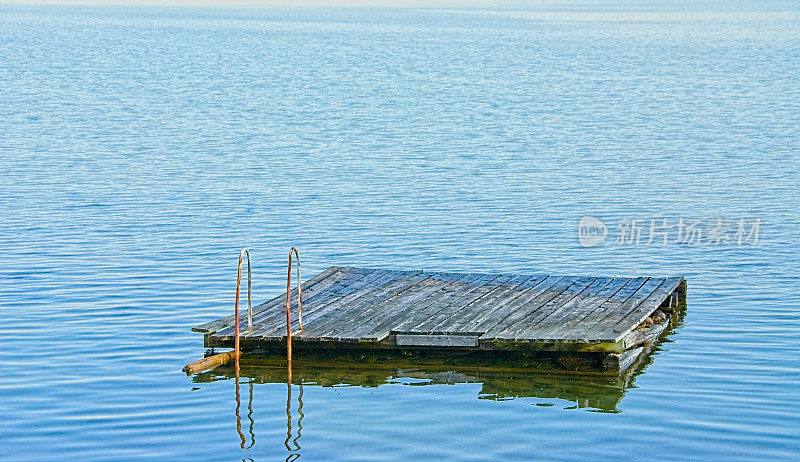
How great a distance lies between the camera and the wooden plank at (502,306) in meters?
12.4

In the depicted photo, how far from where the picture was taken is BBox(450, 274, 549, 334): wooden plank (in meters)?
12.4

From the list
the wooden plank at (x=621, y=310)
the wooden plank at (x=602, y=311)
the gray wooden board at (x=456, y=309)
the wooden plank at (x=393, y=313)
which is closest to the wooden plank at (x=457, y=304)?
the gray wooden board at (x=456, y=309)

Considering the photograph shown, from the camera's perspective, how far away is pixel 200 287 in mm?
16531

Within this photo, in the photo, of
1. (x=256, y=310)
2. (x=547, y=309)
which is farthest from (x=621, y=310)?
(x=256, y=310)

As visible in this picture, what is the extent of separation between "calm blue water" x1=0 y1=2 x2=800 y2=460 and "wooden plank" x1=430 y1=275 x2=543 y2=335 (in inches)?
31.0

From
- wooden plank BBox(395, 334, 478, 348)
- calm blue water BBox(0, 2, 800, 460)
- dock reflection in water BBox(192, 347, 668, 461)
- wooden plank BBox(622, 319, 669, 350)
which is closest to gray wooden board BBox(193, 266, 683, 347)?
wooden plank BBox(395, 334, 478, 348)

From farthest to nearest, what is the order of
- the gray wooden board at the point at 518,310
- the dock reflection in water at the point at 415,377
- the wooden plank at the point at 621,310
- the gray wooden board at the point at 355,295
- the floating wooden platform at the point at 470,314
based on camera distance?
1. the gray wooden board at the point at 355,295
2. the gray wooden board at the point at 518,310
3. the wooden plank at the point at 621,310
4. the floating wooden platform at the point at 470,314
5. the dock reflection in water at the point at 415,377

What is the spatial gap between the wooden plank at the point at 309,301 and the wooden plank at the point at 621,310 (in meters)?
3.41

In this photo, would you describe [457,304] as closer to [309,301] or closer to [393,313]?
[393,313]

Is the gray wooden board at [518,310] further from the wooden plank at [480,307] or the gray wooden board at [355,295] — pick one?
the gray wooden board at [355,295]

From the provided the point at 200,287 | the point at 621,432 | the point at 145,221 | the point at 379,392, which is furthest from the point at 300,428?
the point at 145,221

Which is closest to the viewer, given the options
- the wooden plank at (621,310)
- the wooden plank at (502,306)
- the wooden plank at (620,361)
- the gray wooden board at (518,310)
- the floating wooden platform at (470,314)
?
the wooden plank at (620,361)

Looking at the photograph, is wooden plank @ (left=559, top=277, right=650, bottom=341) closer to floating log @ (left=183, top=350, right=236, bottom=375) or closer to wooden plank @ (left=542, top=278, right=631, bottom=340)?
wooden plank @ (left=542, top=278, right=631, bottom=340)

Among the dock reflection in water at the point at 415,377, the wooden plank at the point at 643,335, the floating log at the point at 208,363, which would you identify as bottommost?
the dock reflection in water at the point at 415,377
